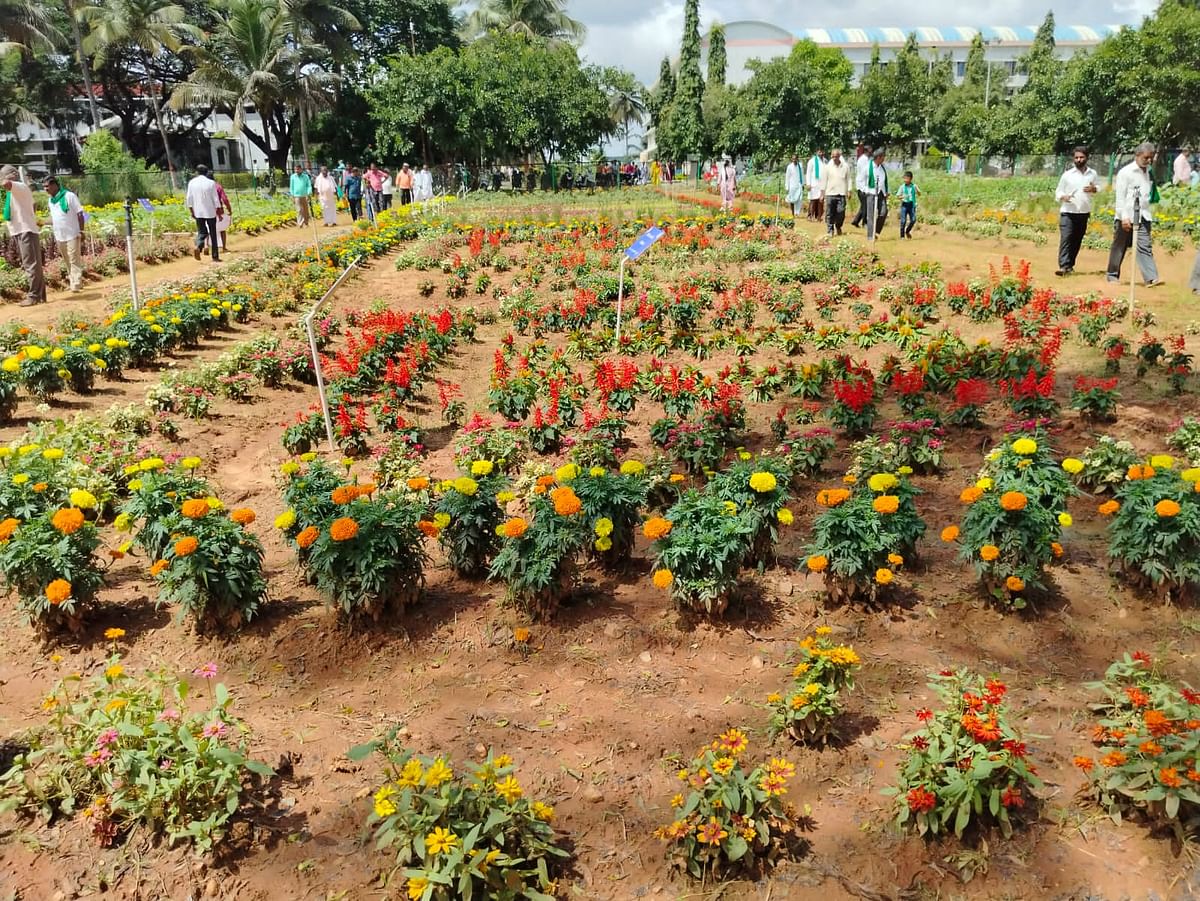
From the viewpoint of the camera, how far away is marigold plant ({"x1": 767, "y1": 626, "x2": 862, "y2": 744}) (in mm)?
3242

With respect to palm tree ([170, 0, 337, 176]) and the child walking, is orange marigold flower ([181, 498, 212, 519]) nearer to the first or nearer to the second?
the child walking

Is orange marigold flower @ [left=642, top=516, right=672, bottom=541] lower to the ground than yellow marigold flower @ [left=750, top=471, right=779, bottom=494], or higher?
lower

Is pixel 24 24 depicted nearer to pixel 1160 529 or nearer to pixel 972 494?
pixel 972 494

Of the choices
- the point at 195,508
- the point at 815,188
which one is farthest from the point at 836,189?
the point at 195,508

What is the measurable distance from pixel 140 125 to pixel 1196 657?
192ft

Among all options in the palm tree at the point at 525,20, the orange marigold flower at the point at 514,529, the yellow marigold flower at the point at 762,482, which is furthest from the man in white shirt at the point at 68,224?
the palm tree at the point at 525,20

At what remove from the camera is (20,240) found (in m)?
10.9

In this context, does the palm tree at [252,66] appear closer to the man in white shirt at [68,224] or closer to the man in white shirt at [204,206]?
the man in white shirt at [204,206]

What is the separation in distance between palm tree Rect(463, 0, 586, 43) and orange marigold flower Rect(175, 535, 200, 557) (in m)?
44.9

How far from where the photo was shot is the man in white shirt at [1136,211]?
957cm

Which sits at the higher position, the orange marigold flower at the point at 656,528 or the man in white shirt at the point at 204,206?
the man in white shirt at the point at 204,206

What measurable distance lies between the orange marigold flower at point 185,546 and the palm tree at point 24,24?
127 ft

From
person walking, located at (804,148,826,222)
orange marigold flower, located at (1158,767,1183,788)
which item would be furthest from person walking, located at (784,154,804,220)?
orange marigold flower, located at (1158,767,1183,788)

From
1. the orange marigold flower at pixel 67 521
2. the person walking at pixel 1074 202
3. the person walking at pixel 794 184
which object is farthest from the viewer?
the person walking at pixel 794 184
